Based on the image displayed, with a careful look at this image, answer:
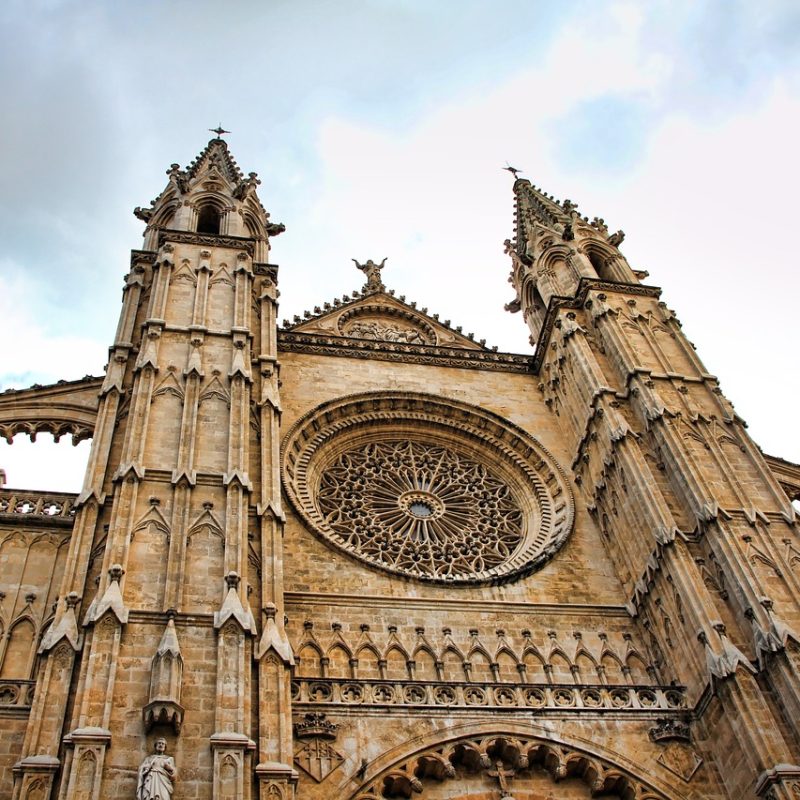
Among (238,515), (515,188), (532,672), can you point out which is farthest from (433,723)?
(515,188)

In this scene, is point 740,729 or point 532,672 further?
point 532,672

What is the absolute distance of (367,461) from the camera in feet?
61.0

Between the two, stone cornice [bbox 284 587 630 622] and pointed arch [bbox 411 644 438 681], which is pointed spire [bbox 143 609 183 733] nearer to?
stone cornice [bbox 284 587 630 622]

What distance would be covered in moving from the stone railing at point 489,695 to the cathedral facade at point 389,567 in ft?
0.14

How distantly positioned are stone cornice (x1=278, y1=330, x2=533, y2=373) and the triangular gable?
1.76ft

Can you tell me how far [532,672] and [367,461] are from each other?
5970mm

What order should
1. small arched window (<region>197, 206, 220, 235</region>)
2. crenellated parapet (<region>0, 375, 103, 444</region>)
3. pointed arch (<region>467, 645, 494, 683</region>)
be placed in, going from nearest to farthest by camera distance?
pointed arch (<region>467, 645, 494, 683</region>) < crenellated parapet (<region>0, 375, 103, 444</region>) < small arched window (<region>197, 206, 220, 235</region>)

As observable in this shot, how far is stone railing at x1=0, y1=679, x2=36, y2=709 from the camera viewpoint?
11.8 meters

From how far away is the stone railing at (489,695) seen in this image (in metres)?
12.5

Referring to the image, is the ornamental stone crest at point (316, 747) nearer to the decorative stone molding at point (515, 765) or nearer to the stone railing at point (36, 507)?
the decorative stone molding at point (515, 765)

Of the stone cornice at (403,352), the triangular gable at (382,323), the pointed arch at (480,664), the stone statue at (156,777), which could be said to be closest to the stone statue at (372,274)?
the triangular gable at (382,323)

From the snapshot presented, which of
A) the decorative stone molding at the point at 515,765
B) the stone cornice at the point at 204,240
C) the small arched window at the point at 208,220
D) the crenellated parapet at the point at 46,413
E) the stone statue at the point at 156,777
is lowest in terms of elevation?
the stone statue at the point at 156,777

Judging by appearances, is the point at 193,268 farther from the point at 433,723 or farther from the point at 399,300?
the point at 433,723

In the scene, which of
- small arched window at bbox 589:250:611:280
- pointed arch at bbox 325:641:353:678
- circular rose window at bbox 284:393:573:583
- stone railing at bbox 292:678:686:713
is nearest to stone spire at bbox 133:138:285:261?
circular rose window at bbox 284:393:573:583
